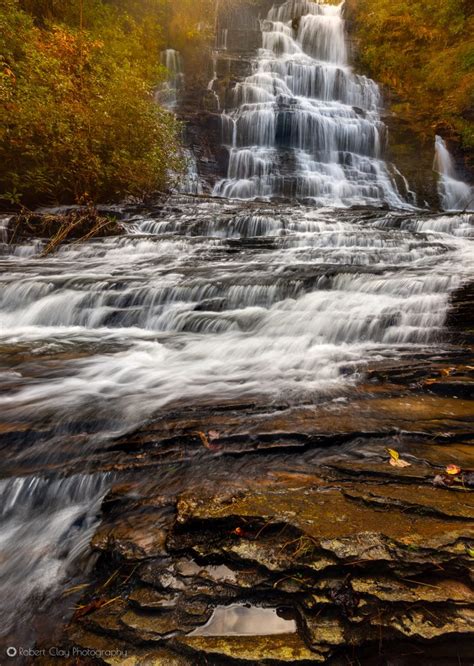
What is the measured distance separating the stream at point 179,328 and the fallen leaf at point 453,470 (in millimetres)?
829

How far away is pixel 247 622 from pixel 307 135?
18.2 meters

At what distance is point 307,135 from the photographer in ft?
54.3

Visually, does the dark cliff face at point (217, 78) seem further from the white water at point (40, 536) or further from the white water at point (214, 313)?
the white water at point (40, 536)

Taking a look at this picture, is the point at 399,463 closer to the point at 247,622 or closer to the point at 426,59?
the point at 247,622

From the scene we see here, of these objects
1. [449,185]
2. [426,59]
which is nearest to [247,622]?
[449,185]

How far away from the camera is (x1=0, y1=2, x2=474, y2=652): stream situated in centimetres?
257

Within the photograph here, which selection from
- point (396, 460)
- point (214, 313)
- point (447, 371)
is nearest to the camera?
point (396, 460)

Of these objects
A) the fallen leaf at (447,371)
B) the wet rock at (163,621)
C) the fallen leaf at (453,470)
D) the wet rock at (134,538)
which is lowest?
the wet rock at (163,621)

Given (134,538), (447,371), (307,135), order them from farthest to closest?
(307,135) → (447,371) → (134,538)

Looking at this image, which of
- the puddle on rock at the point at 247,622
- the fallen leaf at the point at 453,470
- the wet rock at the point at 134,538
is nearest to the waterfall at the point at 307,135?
the fallen leaf at the point at 453,470

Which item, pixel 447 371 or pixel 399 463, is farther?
pixel 447 371

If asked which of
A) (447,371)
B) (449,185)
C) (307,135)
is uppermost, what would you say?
(307,135)

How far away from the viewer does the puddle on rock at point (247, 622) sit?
1.62m

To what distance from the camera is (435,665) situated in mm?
1470
